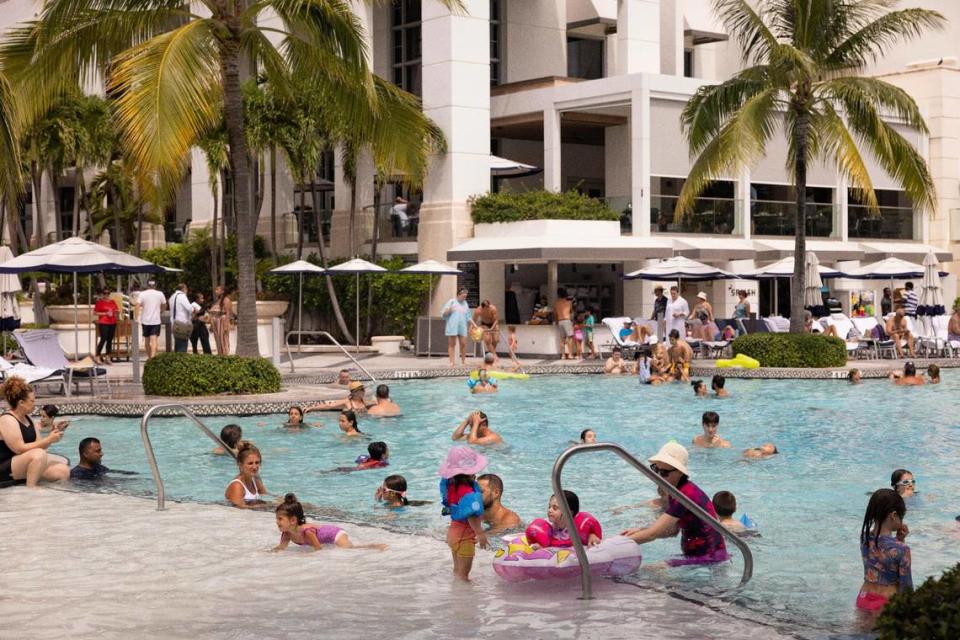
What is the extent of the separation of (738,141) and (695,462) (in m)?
10.7

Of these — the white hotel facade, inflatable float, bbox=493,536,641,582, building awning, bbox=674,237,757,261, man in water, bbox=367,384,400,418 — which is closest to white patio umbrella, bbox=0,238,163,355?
man in water, bbox=367,384,400,418

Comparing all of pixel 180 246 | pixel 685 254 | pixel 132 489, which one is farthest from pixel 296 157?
pixel 132 489

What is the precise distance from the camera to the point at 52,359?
20.2 metres

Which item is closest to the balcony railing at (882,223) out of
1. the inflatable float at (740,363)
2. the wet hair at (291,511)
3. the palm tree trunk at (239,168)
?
the inflatable float at (740,363)

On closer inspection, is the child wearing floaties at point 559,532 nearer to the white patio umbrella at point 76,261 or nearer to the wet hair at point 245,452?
the wet hair at point 245,452

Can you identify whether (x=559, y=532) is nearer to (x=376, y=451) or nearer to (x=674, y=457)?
(x=674, y=457)

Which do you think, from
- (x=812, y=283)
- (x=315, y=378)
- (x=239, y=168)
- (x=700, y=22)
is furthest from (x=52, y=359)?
(x=700, y=22)

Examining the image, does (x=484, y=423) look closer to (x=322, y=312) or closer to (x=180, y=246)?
(x=322, y=312)

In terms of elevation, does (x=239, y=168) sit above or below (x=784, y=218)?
below

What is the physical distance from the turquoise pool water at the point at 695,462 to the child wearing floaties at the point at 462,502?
1320mm

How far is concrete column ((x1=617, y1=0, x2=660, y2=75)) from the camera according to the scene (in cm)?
3447

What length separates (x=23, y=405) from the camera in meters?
12.5

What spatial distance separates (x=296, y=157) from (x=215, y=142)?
218 cm

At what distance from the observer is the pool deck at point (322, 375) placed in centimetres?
1827
